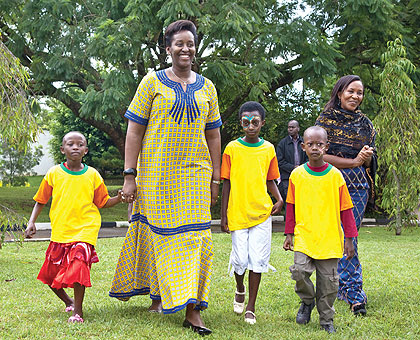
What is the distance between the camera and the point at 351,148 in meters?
5.10

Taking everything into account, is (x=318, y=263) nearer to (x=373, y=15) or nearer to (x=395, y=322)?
(x=395, y=322)

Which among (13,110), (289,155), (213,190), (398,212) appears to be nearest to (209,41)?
(289,155)

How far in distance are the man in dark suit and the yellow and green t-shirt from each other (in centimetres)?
657

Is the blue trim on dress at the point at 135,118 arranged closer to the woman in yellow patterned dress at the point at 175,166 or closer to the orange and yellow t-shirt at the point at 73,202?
the woman in yellow patterned dress at the point at 175,166

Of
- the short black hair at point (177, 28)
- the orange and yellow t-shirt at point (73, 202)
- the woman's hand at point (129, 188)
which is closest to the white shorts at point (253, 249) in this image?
the woman's hand at point (129, 188)

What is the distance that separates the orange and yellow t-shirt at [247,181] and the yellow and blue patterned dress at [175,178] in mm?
346

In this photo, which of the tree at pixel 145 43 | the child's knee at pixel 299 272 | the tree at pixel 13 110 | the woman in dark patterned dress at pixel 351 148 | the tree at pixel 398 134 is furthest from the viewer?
the tree at pixel 145 43

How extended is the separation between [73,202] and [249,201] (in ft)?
4.79

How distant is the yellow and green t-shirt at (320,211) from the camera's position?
428 cm

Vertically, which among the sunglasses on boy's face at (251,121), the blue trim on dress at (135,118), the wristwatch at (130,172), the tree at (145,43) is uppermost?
the tree at (145,43)

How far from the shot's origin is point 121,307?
194 inches

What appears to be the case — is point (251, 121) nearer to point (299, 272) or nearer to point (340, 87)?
point (340, 87)

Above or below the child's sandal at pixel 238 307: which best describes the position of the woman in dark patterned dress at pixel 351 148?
above

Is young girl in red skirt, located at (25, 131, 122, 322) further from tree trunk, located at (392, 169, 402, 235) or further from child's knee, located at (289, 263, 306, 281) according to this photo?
tree trunk, located at (392, 169, 402, 235)
